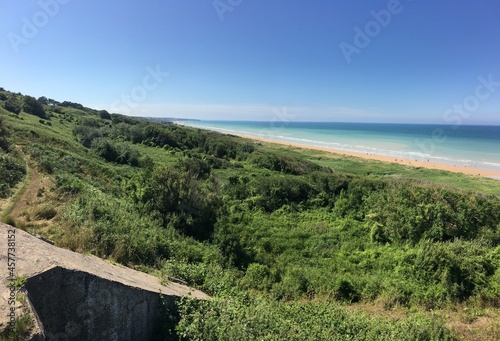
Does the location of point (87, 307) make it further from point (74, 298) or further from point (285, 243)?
point (285, 243)

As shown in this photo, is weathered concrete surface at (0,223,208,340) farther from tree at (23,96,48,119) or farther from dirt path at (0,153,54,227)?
tree at (23,96,48,119)

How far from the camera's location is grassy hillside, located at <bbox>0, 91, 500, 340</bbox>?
6938 mm

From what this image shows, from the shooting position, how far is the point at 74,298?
421cm

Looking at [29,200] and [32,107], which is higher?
[32,107]

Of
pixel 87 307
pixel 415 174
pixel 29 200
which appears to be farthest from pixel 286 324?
pixel 415 174

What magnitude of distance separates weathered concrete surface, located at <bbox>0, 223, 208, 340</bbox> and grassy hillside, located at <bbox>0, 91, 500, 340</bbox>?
0.92 m

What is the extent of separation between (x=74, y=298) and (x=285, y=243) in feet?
39.3

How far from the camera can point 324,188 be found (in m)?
23.9

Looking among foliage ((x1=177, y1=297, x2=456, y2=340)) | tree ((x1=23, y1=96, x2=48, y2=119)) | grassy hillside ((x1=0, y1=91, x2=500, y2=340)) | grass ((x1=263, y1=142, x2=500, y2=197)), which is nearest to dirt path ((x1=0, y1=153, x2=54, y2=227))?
grassy hillside ((x1=0, y1=91, x2=500, y2=340))

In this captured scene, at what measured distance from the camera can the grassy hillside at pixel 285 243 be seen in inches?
273

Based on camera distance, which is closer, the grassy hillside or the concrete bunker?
the concrete bunker

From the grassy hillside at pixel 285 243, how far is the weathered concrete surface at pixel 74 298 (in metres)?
0.92

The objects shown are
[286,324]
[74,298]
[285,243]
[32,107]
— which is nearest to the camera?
[74,298]

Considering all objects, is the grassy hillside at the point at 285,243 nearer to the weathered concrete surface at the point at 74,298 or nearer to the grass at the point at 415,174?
the weathered concrete surface at the point at 74,298
